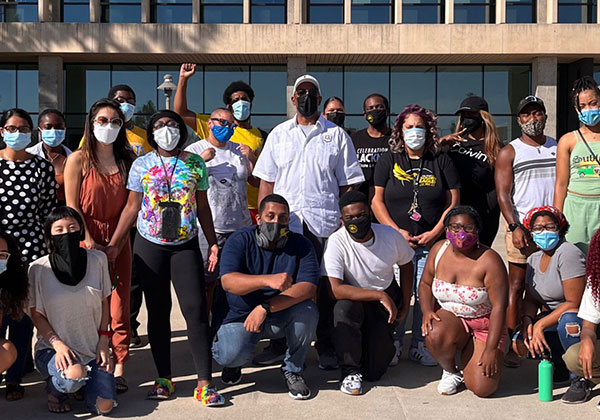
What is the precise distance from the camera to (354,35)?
23281 millimetres

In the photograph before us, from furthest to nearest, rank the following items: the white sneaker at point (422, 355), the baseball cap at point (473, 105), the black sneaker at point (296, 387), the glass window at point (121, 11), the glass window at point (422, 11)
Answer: the glass window at point (121, 11) → the glass window at point (422, 11) → the baseball cap at point (473, 105) → the white sneaker at point (422, 355) → the black sneaker at point (296, 387)

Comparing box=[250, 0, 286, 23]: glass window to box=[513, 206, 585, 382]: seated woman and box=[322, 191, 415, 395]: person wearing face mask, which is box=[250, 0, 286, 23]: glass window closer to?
box=[322, 191, 415, 395]: person wearing face mask

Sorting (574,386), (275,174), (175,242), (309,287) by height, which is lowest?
(574,386)

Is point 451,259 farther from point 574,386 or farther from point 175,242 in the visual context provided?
point 175,242

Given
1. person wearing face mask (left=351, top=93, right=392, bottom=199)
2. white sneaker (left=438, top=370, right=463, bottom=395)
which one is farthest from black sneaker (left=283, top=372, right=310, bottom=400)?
person wearing face mask (left=351, top=93, right=392, bottom=199)

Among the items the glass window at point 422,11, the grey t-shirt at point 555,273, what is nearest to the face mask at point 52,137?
the grey t-shirt at point 555,273

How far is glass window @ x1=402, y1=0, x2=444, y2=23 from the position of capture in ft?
79.9

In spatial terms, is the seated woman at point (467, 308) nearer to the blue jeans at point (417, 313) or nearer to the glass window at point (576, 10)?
the blue jeans at point (417, 313)

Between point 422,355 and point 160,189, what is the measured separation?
100 inches

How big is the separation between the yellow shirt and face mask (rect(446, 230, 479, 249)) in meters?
2.14

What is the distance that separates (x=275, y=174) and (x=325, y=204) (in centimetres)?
49

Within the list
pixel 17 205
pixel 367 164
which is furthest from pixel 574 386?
pixel 17 205

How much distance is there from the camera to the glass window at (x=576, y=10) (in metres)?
24.4

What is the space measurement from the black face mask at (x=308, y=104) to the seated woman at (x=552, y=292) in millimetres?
1901
